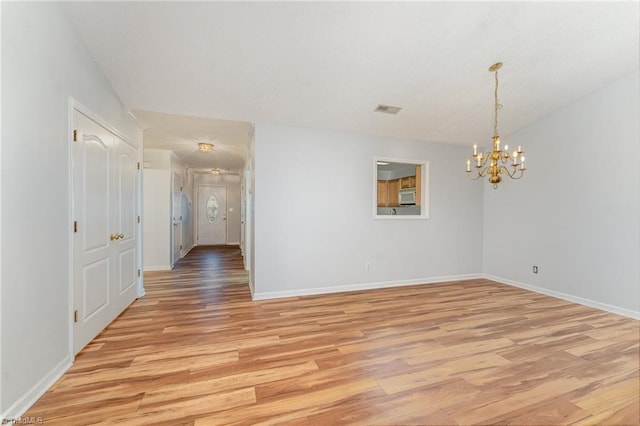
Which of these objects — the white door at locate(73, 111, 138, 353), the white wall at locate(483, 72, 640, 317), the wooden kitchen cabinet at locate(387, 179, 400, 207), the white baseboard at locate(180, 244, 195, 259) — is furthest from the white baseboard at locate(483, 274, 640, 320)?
the white baseboard at locate(180, 244, 195, 259)

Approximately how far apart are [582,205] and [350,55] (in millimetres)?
3847

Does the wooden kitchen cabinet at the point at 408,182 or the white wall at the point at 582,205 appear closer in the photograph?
the white wall at the point at 582,205

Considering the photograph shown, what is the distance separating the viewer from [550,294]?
13.1ft

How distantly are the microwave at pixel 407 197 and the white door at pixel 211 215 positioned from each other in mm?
6402

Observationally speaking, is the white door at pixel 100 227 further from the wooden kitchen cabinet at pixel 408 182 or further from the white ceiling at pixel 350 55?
the wooden kitchen cabinet at pixel 408 182

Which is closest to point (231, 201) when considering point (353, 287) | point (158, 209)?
point (158, 209)

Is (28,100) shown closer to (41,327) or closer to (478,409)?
(41,327)

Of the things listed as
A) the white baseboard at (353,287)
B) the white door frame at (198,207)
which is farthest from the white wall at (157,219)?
the white door frame at (198,207)

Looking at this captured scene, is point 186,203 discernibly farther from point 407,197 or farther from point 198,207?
point 407,197

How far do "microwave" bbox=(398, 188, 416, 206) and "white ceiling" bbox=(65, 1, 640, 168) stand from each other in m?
2.39

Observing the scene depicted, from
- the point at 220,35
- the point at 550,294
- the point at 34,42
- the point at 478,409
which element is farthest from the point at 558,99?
the point at 34,42

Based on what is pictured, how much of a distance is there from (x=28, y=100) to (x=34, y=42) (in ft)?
1.37

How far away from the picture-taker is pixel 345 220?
165 inches

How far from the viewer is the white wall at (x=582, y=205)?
10.5ft
